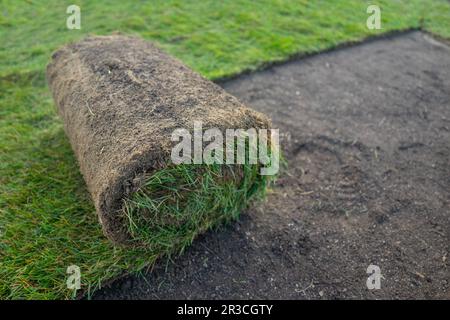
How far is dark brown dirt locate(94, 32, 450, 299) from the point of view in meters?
2.77

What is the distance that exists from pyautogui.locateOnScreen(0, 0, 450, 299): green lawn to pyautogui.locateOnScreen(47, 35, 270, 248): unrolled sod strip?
40 centimetres

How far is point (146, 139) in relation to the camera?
2434 mm

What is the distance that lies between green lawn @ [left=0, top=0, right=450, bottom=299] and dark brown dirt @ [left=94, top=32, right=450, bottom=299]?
12.9 inches

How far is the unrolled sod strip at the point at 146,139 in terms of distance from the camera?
2.39 metres

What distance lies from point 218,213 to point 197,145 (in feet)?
2.22

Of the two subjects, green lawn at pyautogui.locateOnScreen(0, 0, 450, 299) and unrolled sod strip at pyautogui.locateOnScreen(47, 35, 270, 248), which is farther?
green lawn at pyautogui.locateOnScreen(0, 0, 450, 299)

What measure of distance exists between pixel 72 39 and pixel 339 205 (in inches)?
159

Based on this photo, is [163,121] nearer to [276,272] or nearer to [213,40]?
[276,272]

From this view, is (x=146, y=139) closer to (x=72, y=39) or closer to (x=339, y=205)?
(x=339, y=205)

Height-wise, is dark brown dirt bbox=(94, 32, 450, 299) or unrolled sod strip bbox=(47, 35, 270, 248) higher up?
unrolled sod strip bbox=(47, 35, 270, 248)

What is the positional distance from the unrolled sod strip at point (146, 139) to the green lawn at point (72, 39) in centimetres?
40

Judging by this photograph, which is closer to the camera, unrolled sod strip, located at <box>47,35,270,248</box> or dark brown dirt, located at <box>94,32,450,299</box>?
unrolled sod strip, located at <box>47,35,270,248</box>

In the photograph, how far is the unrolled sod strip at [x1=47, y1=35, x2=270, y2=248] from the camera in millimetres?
2389
